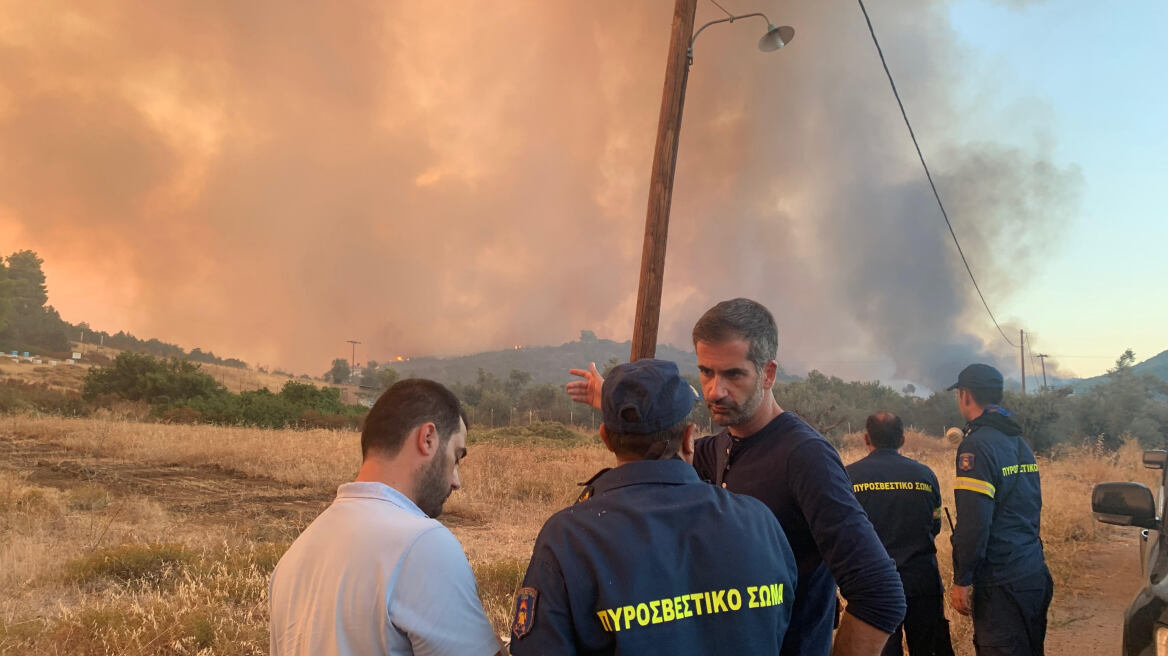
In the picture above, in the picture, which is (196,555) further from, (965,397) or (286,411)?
(286,411)

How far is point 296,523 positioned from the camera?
11461mm

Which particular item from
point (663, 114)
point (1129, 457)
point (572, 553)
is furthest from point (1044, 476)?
point (572, 553)

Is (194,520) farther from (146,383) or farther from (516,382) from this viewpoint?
(516,382)

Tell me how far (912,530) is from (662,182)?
292cm

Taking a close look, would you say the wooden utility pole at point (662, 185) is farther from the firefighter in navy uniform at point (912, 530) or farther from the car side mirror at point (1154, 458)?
the car side mirror at point (1154, 458)

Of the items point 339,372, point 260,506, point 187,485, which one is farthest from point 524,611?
point 339,372

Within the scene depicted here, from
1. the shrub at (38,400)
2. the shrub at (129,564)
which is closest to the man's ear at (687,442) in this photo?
the shrub at (129,564)

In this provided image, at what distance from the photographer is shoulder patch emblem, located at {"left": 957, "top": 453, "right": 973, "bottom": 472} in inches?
156

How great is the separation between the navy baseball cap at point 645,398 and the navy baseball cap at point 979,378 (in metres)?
3.24

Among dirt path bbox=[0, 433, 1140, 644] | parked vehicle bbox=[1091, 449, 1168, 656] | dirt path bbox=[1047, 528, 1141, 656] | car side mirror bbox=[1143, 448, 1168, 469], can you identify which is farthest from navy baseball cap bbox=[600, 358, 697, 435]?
dirt path bbox=[0, 433, 1140, 644]

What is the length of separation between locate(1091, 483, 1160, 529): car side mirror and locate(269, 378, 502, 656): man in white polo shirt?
3151mm

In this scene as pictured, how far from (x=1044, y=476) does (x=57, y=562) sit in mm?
20307

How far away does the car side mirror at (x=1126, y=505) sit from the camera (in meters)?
3.18

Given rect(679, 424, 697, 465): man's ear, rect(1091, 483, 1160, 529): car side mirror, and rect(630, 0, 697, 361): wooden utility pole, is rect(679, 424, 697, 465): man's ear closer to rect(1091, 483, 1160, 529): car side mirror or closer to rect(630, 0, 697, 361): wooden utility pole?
rect(1091, 483, 1160, 529): car side mirror
